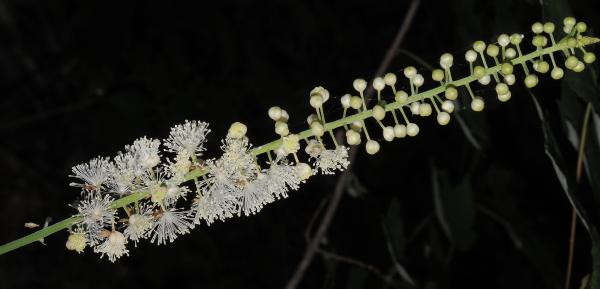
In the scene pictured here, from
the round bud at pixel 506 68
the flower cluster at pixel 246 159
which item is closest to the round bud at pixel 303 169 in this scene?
the flower cluster at pixel 246 159

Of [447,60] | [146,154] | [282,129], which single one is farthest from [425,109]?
[146,154]

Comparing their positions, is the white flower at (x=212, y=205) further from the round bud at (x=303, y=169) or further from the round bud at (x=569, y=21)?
the round bud at (x=569, y=21)

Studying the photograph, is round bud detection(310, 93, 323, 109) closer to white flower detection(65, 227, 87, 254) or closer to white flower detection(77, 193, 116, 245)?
white flower detection(77, 193, 116, 245)

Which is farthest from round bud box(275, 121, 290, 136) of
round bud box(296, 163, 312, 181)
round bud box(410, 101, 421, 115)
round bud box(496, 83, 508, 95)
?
round bud box(496, 83, 508, 95)

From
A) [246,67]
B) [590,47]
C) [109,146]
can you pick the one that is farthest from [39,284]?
[590,47]

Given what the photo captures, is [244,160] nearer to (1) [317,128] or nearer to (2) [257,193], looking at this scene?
(2) [257,193]

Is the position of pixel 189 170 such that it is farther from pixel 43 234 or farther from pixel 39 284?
pixel 39 284

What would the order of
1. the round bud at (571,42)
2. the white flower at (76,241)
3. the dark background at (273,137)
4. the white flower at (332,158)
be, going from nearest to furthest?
the round bud at (571,42), the white flower at (76,241), the white flower at (332,158), the dark background at (273,137)
